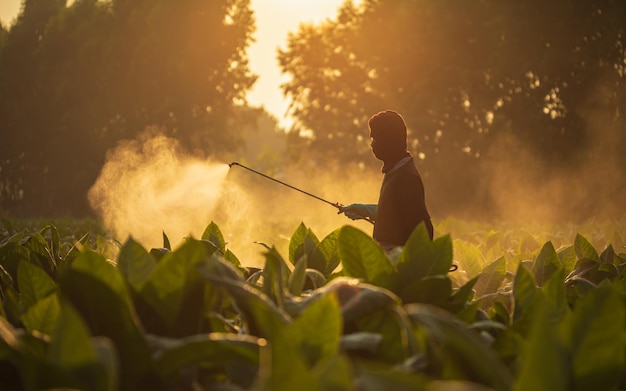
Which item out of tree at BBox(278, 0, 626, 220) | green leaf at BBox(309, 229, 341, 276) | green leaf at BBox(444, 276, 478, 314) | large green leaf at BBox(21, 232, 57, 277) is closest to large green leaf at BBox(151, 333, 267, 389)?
green leaf at BBox(444, 276, 478, 314)

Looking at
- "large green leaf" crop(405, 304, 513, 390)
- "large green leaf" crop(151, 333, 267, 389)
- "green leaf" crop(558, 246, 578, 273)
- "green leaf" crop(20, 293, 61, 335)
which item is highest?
"green leaf" crop(558, 246, 578, 273)

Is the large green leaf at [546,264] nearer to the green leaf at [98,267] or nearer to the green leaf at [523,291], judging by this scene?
the green leaf at [523,291]

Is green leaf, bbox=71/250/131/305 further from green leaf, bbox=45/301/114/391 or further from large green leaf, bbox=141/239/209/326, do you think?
green leaf, bbox=45/301/114/391

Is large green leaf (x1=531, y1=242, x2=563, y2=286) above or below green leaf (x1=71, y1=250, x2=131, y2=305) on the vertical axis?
above

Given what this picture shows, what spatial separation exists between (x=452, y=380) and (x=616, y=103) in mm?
39345

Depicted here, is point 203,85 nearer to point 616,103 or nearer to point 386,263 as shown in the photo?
point 616,103

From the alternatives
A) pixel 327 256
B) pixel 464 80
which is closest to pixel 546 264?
pixel 327 256

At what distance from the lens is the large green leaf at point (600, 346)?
1204 mm

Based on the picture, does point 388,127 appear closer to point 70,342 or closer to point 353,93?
point 70,342

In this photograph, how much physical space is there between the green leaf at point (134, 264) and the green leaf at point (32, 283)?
0.82 ft

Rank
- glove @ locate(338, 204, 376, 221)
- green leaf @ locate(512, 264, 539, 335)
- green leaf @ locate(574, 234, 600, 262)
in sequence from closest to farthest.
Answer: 1. green leaf @ locate(512, 264, 539, 335)
2. green leaf @ locate(574, 234, 600, 262)
3. glove @ locate(338, 204, 376, 221)

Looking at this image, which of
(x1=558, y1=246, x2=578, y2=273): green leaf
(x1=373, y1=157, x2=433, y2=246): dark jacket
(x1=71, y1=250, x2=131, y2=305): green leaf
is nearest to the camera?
(x1=71, y1=250, x2=131, y2=305): green leaf

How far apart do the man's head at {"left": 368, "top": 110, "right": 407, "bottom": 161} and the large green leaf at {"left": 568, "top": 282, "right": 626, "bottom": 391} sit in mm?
4179

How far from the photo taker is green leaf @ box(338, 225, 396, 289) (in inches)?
74.9
